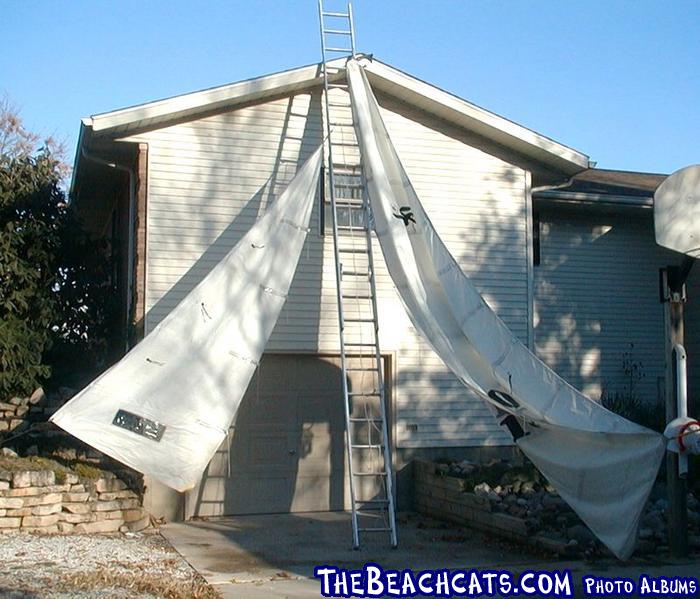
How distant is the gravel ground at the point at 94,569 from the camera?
853 centimetres

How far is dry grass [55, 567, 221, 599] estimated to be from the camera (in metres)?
8.59

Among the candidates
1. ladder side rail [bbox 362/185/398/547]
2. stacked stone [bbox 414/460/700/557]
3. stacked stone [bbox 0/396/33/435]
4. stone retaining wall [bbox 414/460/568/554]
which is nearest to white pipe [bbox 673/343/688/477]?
stacked stone [bbox 414/460/700/557]

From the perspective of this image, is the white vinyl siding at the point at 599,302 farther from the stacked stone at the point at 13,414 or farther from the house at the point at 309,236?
the stacked stone at the point at 13,414

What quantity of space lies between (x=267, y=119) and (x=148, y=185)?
2159mm

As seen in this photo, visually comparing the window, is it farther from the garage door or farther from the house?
the garage door

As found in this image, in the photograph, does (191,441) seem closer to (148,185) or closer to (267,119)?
(148,185)

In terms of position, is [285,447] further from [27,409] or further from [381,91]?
[381,91]

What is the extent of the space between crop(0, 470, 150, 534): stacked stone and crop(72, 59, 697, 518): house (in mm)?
902

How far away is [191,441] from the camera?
1066 centimetres

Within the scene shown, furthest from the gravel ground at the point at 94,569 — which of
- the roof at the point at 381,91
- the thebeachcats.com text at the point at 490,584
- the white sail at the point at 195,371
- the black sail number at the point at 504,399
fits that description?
the roof at the point at 381,91

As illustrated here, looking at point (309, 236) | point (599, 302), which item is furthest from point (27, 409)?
point (599, 302)

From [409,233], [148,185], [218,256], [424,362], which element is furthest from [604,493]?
[148,185]

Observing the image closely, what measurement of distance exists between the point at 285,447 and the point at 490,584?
5638 millimetres

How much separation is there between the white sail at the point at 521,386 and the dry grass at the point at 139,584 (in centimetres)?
355
